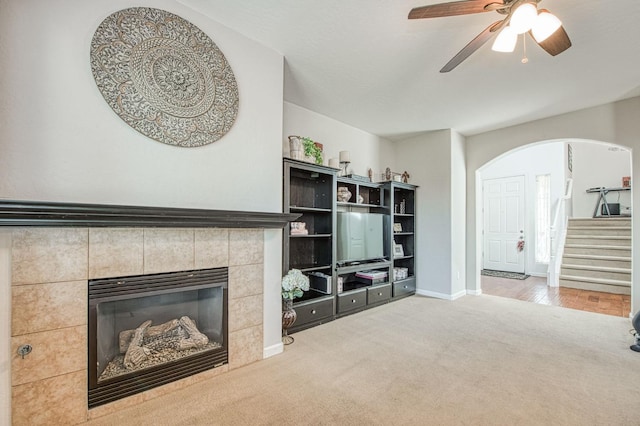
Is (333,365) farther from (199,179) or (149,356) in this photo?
(199,179)

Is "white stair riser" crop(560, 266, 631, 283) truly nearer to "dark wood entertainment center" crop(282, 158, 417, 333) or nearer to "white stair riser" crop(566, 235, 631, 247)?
"white stair riser" crop(566, 235, 631, 247)

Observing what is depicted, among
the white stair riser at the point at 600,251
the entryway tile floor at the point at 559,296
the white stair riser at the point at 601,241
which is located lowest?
the entryway tile floor at the point at 559,296

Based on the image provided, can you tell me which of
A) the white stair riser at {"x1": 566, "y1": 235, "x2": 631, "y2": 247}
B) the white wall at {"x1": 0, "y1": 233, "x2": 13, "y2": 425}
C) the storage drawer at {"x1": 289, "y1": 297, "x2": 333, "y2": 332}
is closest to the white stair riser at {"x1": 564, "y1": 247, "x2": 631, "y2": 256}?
the white stair riser at {"x1": 566, "y1": 235, "x2": 631, "y2": 247}

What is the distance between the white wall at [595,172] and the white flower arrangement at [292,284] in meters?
7.64

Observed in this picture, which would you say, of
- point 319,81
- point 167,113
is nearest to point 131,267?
point 167,113

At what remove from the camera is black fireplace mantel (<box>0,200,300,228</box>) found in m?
1.41

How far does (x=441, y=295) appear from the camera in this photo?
14.8 feet

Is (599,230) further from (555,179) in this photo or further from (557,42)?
(557,42)

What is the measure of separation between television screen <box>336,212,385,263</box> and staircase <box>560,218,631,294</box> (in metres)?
3.92

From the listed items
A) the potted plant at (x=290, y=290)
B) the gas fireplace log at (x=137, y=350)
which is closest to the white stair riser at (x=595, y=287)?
the potted plant at (x=290, y=290)

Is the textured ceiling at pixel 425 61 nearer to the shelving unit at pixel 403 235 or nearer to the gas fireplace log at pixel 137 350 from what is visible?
the shelving unit at pixel 403 235

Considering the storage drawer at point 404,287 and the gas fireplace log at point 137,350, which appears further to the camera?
the storage drawer at point 404,287

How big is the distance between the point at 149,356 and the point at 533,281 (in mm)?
6803

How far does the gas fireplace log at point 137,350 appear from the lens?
1.91 m
